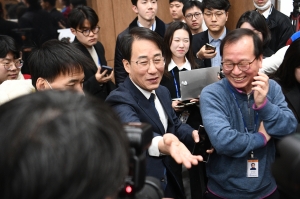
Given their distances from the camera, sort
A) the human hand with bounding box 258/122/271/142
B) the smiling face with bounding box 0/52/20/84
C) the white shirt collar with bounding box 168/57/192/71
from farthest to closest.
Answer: the white shirt collar with bounding box 168/57/192/71, the smiling face with bounding box 0/52/20/84, the human hand with bounding box 258/122/271/142

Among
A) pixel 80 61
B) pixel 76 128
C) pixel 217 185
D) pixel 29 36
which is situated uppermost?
pixel 76 128

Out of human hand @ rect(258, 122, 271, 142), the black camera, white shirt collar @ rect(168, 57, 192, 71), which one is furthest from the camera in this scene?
white shirt collar @ rect(168, 57, 192, 71)

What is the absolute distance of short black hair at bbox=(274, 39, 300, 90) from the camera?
176 centimetres

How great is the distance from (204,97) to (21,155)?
1094mm

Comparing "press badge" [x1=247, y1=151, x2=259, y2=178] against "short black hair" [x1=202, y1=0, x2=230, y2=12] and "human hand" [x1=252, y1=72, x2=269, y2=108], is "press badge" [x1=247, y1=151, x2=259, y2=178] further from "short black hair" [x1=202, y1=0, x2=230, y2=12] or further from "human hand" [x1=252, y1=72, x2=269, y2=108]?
"short black hair" [x1=202, y1=0, x2=230, y2=12]

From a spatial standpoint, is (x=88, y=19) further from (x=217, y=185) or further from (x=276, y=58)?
(x=217, y=185)

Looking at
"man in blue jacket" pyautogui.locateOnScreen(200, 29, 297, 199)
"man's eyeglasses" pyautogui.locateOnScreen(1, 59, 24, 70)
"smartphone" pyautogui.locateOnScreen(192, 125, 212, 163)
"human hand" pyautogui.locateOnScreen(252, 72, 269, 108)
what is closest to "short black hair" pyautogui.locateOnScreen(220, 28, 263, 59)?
"man in blue jacket" pyautogui.locateOnScreen(200, 29, 297, 199)

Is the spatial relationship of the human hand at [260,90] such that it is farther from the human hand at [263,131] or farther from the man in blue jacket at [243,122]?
the human hand at [263,131]

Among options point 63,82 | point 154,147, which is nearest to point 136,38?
point 63,82

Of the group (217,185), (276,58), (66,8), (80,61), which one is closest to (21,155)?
(80,61)

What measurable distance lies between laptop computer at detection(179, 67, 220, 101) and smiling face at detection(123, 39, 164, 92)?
57 centimetres

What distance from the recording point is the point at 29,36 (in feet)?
13.7

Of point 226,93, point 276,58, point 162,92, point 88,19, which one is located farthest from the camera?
point 88,19

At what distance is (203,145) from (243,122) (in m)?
0.21
